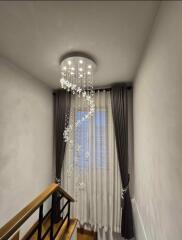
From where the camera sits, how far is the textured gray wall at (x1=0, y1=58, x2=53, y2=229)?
1.85 meters

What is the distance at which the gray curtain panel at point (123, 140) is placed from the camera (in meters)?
2.42

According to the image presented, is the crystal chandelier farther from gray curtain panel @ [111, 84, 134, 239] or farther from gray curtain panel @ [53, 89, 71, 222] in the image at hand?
gray curtain panel @ [111, 84, 134, 239]

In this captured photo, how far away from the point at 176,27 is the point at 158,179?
3.85 feet

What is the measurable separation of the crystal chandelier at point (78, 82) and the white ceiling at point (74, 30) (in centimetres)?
12

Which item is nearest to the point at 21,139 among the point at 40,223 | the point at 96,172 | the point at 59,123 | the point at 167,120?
the point at 59,123

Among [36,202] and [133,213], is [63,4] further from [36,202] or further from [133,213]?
[133,213]

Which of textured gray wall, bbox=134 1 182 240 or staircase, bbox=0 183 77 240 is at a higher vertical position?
textured gray wall, bbox=134 1 182 240

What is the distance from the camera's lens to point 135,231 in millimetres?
2391

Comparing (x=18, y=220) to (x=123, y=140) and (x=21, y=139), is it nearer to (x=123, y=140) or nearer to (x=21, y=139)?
(x=21, y=139)

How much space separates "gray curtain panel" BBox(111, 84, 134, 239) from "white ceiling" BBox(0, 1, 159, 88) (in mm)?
727

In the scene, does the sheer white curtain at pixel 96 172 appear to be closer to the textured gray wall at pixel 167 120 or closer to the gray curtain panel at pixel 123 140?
the gray curtain panel at pixel 123 140

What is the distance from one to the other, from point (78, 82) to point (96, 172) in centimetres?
175

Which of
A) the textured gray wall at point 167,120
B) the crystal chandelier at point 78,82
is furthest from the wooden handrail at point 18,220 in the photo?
the crystal chandelier at point 78,82

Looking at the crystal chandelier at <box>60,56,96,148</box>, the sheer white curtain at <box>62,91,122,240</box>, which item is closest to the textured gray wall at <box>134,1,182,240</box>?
the crystal chandelier at <box>60,56,96,148</box>
